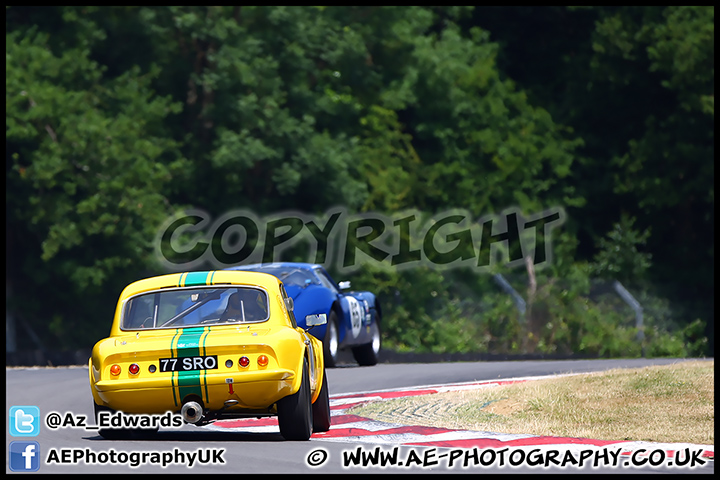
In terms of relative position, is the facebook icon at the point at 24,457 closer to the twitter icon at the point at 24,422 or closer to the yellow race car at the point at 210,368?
the yellow race car at the point at 210,368

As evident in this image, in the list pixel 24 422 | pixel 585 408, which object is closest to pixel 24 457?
pixel 24 422

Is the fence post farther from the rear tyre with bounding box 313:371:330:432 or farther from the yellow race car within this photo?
the yellow race car

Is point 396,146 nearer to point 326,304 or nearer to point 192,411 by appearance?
point 326,304

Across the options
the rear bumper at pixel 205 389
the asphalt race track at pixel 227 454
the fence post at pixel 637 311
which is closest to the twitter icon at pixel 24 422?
the asphalt race track at pixel 227 454

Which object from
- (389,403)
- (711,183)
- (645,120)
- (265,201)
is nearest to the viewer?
(389,403)

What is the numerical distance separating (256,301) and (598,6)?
35.2m

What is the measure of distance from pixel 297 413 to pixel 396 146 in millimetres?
31688

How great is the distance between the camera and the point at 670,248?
4191 centimetres

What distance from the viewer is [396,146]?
1657 inches

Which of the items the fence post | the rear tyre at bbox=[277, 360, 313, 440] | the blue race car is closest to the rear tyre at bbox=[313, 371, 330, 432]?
the rear tyre at bbox=[277, 360, 313, 440]

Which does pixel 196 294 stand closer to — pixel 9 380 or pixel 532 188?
pixel 9 380

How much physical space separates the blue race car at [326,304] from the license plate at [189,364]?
21.4 ft

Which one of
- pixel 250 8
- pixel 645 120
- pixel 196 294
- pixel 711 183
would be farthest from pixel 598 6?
pixel 196 294

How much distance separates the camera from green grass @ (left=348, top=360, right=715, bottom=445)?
11.9 meters
